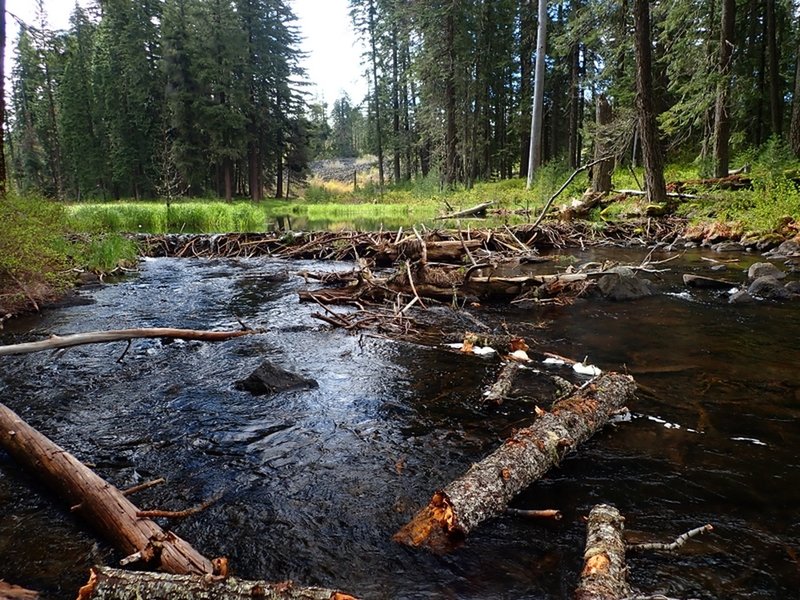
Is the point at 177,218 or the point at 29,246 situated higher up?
the point at 177,218

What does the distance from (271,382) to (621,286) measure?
6.54 m

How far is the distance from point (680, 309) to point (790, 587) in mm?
6054

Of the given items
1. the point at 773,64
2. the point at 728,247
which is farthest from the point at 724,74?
the point at 773,64

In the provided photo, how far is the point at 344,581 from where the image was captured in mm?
2434

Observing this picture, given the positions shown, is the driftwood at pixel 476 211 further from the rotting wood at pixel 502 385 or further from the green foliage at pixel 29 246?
the rotting wood at pixel 502 385

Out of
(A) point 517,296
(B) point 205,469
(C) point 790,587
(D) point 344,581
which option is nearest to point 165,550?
(D) point 344,581

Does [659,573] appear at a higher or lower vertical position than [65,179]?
lower

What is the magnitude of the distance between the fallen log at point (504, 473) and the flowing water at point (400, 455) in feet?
0.32

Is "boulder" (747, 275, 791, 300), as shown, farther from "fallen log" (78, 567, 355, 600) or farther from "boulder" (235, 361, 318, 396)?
"fallen log" (78, 567, 355, 600)

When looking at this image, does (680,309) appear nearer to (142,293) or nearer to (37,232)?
(142,293)

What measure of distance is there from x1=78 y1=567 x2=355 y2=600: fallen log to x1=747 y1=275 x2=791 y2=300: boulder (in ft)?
29.1

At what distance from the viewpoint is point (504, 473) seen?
9.67 ft

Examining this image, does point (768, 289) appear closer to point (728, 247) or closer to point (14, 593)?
point (728, 247)

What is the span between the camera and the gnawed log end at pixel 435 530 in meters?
2.63
